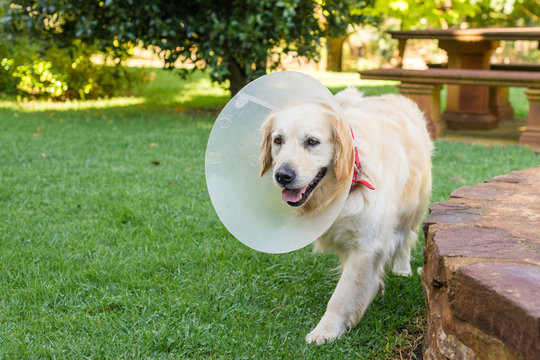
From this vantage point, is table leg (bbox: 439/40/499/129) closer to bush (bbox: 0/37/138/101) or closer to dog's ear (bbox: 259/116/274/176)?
bush (bbox: 0/37/138/101)

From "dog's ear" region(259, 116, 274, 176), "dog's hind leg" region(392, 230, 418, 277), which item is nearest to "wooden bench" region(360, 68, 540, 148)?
"dog's hind leg" region(392, 230, 418, 277)

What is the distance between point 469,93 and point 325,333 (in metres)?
6.95

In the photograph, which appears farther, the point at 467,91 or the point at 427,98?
the point at 467,91

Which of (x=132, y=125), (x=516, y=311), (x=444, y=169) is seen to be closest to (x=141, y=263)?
(x=516, y=311)

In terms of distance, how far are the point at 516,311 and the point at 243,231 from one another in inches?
58.8

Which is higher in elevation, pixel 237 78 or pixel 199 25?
pixel 199 25

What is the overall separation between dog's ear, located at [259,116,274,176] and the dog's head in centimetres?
9

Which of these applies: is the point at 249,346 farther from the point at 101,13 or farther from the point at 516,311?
the point at 101,13

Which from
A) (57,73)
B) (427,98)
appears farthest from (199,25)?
(57,73)

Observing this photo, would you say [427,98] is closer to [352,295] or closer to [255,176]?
[255,176]

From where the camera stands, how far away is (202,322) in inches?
110

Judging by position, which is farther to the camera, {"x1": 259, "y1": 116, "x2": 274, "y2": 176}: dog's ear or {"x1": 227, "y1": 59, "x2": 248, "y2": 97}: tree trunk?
{"x1": 227, "y1": 59, "x2": 248, "y2": 97}: tree trunk

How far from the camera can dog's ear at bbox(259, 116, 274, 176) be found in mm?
2695

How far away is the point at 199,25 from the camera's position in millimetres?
7754
